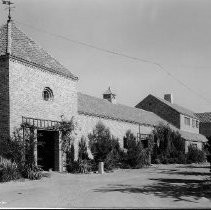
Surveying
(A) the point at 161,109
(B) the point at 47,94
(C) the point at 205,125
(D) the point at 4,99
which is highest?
(A) the point at 161,109

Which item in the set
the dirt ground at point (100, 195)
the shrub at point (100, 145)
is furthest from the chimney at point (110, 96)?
the dirt ground at point (100, 195)

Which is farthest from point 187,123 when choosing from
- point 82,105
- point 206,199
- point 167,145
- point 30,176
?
point 206,199

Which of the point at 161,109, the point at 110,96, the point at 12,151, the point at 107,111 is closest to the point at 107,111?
the point at 107,111

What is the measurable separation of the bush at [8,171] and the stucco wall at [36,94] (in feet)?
7.75

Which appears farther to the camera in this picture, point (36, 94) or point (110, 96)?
point (110, 96)

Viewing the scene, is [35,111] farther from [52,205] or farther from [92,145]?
[52,205]

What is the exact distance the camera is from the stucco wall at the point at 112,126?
27109mm

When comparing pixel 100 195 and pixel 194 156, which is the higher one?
pixel 100 195

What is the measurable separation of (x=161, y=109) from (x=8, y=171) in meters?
33.8

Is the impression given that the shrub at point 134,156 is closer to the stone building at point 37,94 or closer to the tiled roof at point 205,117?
the stone building at point 37,94

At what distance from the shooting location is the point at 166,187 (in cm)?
1577

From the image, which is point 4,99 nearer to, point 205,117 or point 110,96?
point 110,96

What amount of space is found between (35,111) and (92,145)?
618 cm

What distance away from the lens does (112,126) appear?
31.9 m
